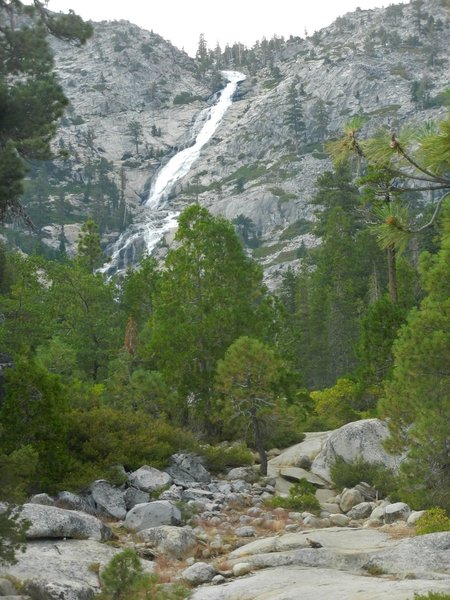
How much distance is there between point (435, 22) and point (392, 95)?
3591 centimetres

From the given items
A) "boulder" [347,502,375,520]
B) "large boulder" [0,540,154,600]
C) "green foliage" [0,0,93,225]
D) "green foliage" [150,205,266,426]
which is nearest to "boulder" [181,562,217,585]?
"large boulder" [0,540,154,600]

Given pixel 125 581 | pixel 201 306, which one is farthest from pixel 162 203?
pixel 125 581

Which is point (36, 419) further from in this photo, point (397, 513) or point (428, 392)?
point (428, 392)

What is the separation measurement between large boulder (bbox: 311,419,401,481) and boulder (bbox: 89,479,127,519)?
6650mm

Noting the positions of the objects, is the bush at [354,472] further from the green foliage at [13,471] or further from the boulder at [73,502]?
the green foliage at [13,471]

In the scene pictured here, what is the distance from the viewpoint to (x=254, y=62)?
17912cm

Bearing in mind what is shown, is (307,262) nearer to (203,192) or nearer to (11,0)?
(11,0)

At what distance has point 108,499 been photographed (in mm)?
14031

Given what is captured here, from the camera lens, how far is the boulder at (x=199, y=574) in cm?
985

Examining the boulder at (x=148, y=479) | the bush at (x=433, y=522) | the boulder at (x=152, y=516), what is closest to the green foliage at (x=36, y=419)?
the boulder at (x=148, y=479)

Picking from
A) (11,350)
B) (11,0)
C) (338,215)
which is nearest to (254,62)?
(338,215)

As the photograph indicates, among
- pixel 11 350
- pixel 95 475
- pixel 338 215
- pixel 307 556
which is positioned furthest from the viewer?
pixel 338 215

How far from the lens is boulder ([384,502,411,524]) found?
43.9ft

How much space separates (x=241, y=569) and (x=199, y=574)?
0.57 m
